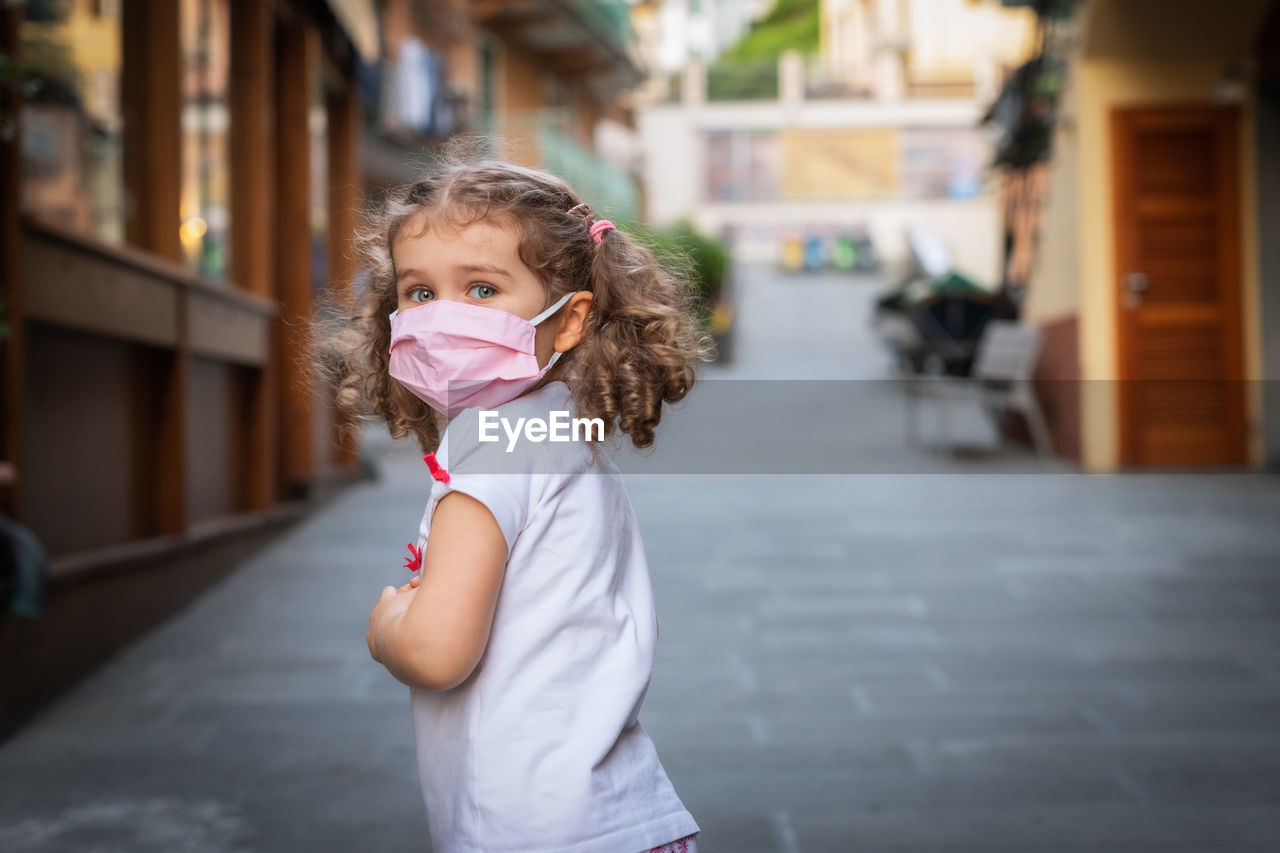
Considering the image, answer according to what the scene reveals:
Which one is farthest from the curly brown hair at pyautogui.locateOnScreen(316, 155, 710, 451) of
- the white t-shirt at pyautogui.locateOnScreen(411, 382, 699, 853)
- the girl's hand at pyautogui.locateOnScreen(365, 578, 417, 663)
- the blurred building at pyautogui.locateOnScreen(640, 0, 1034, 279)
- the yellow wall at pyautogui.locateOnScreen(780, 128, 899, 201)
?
the yellow wall at pyautogui.locateOnScreen(780, 128, 899, 201)

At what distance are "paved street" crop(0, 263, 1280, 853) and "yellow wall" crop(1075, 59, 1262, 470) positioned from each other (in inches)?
75.6

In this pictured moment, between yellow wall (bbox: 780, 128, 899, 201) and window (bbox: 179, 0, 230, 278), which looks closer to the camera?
window (bbox: 179, 0, 230, 278)

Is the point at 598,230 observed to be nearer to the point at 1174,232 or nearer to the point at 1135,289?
the point at 1135,289

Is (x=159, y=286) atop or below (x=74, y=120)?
below

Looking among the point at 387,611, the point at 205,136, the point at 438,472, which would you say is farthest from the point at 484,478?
the point at 205,136

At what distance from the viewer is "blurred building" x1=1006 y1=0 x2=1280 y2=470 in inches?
363

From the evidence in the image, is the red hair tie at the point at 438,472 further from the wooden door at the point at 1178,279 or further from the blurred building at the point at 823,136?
the blurred building at the point at 823,136

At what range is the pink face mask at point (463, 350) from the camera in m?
1.24

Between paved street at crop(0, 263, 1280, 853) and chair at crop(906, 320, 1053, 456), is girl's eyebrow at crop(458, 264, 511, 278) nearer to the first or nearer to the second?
paved street at crop(0, 263, 1280, 853)

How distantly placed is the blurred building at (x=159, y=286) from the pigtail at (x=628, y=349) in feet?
0.56

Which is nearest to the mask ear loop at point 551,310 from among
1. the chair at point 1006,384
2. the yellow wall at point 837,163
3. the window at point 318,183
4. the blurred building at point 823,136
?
the window at point 318,183

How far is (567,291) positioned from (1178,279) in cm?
904

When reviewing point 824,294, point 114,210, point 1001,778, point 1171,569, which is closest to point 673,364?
point 1001,778
